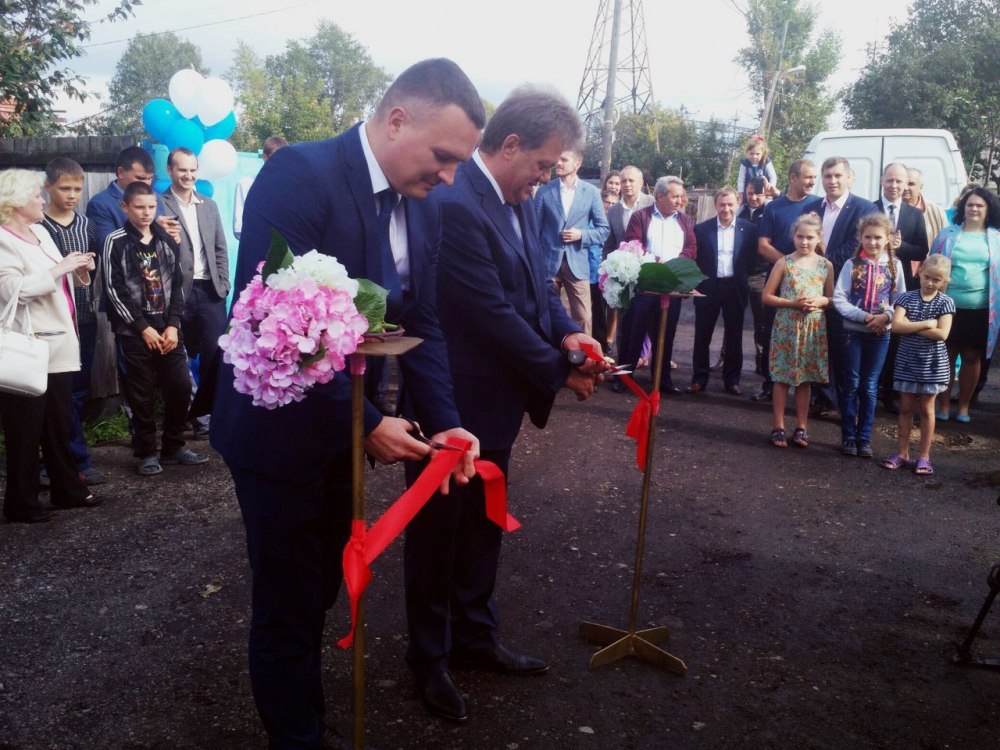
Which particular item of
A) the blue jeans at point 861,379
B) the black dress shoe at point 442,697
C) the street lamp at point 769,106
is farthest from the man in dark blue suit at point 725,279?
the street lamp at point 769,106

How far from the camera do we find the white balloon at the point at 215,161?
9422mm

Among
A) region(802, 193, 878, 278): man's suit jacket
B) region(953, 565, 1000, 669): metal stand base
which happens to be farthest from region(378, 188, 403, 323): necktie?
region(802, 193, 878, 278): man's suit jacket

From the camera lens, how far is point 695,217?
23547mm

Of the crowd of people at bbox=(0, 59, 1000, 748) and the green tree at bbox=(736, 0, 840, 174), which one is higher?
the green tree at bbox=(736, 0, 840, 174)

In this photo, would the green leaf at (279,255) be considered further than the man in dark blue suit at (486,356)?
No

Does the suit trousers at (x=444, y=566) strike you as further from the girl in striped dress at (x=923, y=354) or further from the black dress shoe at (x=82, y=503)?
the girl in striped dress at (x=923, y=354)

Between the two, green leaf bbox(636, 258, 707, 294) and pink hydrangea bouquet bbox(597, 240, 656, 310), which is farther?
pink hydrangea bouquet bbox(597, 240, 656, 310)

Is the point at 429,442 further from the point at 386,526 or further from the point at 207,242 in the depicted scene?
the point at 207,242

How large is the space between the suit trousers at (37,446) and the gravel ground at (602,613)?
20 centimetres

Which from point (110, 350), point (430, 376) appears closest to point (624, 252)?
point (430, 376)

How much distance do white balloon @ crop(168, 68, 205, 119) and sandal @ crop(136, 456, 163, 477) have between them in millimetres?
Answer: 4552

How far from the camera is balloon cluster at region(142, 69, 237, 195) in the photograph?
9117 millimetres

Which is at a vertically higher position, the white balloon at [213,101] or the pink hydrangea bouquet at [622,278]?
the white balloon at [213,101]

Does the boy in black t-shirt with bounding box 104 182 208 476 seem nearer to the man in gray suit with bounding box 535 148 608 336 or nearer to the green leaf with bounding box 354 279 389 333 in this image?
the man in gray suit with bounding box 535 148 608 336
